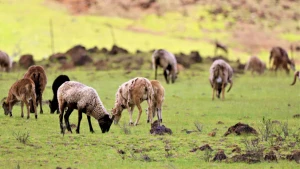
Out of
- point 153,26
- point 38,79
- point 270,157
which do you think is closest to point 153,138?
point 270,157

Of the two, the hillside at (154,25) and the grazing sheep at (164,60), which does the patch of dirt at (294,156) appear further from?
the hillside at (154,25)

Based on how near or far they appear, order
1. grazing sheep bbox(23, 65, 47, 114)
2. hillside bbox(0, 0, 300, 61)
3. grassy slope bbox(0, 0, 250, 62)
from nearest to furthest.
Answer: grazing sheep bbox(23, 65, 47, 114) < grassy slope bbox(0, 0, 250, 62) < hillside bbox(0, 0, 300, 61)

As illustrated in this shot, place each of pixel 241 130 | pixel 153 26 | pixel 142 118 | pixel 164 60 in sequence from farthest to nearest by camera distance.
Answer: pixel 153 26 → pixel 164 60 → pixel 142 118 → pixel 241 130

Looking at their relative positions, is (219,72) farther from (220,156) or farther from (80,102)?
(220,156)

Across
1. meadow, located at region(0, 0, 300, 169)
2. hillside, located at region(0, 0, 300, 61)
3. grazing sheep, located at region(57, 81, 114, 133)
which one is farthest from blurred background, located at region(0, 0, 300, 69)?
grazing sheep, located at region(57, 81, 114, 133)

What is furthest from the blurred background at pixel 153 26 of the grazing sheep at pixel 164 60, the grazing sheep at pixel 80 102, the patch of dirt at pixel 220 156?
the patch of dirt at pixel 220 156

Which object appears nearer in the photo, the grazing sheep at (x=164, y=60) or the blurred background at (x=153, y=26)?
the grazing sheep at (x=164, y=60)

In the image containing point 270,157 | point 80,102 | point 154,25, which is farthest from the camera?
point 154,25

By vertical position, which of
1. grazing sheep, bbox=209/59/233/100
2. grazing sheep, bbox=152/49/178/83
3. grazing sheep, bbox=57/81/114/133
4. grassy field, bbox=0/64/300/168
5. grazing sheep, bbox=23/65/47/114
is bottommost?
grassy field, bbox=0/64/300/168

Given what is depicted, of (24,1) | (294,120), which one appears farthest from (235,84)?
(24,1)

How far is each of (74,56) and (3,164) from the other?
2877cm

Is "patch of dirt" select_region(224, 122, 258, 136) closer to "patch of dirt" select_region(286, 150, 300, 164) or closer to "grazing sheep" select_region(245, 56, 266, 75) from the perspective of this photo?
"patch of dirt" select_region(286, 150, 300, 164)

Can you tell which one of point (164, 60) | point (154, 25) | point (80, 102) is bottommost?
point (80, 102)

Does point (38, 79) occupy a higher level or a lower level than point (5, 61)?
lower
